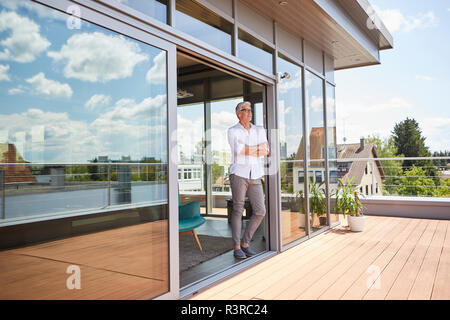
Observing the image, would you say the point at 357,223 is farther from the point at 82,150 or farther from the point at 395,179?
the point at 82,150

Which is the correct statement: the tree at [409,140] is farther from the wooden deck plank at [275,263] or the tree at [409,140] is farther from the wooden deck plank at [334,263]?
the wooden deck plank at [275,263]

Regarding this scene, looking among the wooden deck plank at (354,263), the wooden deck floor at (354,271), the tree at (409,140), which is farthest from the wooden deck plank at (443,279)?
the tree at (409,140)

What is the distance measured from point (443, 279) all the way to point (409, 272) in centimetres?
26

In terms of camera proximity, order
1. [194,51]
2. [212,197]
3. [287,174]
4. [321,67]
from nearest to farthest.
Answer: [194,51] → [287,174] → [321,67] → [212,197]

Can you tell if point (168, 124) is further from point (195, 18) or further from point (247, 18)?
point (247, 18)

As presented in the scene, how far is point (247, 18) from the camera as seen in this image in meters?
3.29

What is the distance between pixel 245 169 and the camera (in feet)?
10.7

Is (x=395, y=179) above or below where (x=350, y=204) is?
above

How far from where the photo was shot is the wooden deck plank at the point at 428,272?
2.37m

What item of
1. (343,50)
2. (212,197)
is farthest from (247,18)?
(212,197)

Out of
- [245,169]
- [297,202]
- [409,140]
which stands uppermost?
[409,140]

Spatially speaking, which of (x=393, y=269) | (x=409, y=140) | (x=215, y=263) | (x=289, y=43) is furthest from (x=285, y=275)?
(x=409, y=140)

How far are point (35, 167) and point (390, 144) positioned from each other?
45.4 meters

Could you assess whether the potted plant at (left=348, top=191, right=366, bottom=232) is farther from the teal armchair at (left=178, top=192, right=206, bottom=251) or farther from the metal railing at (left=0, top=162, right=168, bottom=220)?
the metal railing at (left=0, top=162, right=168, bottom=220)
